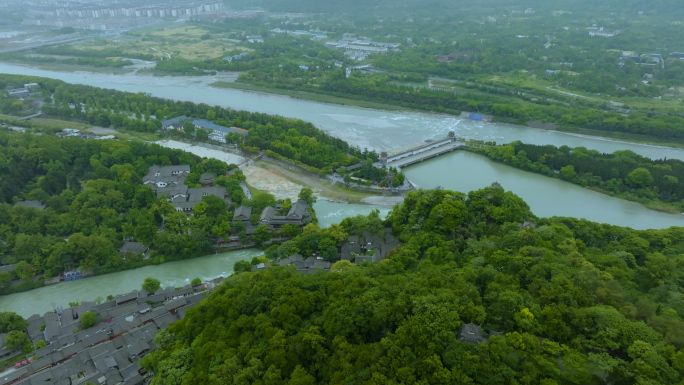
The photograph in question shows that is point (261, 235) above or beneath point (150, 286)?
above

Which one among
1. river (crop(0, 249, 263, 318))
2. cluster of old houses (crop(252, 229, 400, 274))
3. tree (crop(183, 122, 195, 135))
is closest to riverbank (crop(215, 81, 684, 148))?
tree (crop(183, 122, 195, 135))

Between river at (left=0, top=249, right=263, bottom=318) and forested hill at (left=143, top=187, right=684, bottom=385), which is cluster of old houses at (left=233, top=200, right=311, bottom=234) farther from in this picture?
forested hill at (left=143, top=187, right=684, bottom=385)

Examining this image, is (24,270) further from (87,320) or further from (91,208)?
(87,320)

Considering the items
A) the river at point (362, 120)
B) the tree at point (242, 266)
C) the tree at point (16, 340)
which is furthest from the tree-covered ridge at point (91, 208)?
the river at point (362, 120)

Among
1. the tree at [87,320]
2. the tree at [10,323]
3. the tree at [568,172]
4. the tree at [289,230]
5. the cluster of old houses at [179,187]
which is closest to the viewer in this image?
the tree at [10,323]

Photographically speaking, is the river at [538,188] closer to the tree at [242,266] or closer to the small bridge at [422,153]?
the small bridge at [422,153]

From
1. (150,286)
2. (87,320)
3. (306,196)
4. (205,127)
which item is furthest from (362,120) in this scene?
(87,320)
